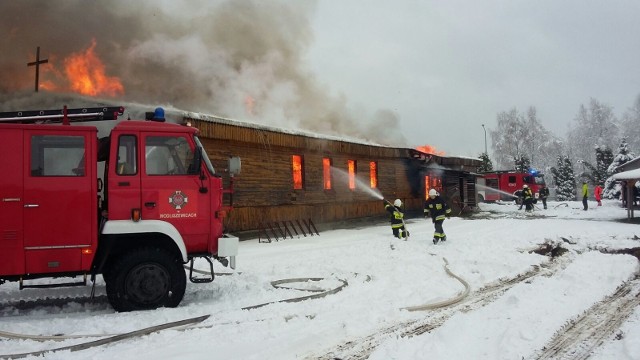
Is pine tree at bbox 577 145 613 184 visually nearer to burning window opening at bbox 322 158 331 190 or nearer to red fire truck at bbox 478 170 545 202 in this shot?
red fire truck at bbox 478 170 545 202

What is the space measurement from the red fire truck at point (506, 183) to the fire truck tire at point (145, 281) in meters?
37.5

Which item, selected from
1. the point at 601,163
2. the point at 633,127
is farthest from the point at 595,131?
the point at 601,163

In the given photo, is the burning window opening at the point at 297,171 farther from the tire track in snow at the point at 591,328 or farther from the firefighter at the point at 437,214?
the tire track in snow at the point at 591,328

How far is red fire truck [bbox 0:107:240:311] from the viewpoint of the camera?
5.70 meters

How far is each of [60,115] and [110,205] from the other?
1.81 metres

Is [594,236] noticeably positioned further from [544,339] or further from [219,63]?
[219,63]

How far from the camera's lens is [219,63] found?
29031mm

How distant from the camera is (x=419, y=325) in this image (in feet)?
17.8

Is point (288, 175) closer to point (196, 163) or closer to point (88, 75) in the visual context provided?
point (196, 163)

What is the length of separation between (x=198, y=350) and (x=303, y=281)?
3.74 m

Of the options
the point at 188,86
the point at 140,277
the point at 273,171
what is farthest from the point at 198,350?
the point at 188,86

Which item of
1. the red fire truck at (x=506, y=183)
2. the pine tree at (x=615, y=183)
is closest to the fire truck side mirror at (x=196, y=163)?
the red fire truck at (x=506, y=183)

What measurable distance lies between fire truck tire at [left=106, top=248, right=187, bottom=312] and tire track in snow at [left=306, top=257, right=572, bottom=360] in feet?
9.18

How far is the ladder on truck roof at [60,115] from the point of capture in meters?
6.39
